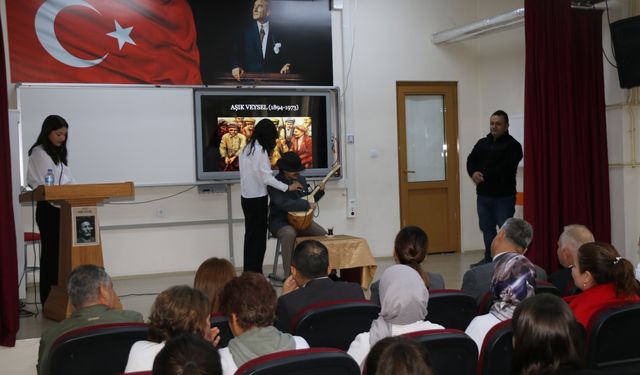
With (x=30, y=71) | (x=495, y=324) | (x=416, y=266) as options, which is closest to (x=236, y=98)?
(x=30, y=71)

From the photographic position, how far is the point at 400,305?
2750mm

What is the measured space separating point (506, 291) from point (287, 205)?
12.5 feet

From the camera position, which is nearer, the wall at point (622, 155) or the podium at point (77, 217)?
the podium at point (77, 217)

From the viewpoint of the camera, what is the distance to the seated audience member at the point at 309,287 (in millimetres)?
3289

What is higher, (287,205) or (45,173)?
(45,173)

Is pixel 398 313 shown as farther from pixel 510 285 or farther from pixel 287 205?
pixel 287 205

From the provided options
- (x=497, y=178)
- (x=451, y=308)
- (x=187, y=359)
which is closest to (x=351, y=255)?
(x=497, y=178)

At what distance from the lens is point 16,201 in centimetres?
620

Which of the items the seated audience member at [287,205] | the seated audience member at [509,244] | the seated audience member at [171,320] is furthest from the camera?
the seated audience member at [287,205]

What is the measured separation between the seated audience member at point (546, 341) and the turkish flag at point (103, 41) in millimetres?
6373

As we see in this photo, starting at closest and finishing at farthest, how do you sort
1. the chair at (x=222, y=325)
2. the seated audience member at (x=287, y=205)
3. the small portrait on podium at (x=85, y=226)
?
the chair at (x=222, y=325) < the small portrait on podium at (x=85, y=226) < the seated audience member at (x=287, y=205)

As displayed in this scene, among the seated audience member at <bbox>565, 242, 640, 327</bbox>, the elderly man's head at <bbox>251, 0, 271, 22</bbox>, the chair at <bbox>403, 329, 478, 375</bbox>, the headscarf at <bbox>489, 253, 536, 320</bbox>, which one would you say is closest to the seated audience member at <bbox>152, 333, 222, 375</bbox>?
the chair at <bbox>403, 329, 478, 375</bbox>

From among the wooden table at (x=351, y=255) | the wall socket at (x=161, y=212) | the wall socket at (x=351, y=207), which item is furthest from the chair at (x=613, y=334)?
the wall socket at (x=351, y=207)

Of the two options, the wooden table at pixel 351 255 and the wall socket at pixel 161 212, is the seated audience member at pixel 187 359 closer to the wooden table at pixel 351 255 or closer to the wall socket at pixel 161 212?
the wooden table at pixel 351 255
